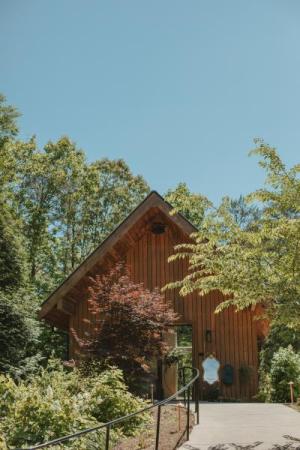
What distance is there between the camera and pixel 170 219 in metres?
16.8

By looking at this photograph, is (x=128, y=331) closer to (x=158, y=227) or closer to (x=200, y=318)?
(x=200, y=318)

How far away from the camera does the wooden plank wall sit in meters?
16.5

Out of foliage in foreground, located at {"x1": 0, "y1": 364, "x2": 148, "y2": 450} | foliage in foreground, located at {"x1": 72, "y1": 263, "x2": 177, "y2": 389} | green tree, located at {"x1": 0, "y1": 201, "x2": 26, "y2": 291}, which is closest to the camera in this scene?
foliage in foreground, located at {"x1": 0, "y1": 364, "x2": 148, "y2": 450}

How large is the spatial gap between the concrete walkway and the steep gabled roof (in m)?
5.63

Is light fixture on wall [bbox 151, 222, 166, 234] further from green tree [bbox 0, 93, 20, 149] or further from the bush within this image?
green tree [bbox 0, 93, 20, 149]

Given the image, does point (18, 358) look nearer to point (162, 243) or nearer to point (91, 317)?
point (91, 317)

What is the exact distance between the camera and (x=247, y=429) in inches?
361

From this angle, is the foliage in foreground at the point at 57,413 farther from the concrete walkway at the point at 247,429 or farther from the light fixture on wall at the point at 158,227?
the light fixture on wall at the point at 158,227

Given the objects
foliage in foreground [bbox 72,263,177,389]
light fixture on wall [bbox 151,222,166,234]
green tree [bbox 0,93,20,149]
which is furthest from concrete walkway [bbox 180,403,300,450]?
green tree [bbox 0,93,20,149]

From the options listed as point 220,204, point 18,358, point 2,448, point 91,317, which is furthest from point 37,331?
point 2,448

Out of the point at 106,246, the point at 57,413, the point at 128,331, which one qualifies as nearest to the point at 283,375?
the point at 128,331

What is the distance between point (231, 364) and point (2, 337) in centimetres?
655

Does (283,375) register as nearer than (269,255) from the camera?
No

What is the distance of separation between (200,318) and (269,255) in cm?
861
